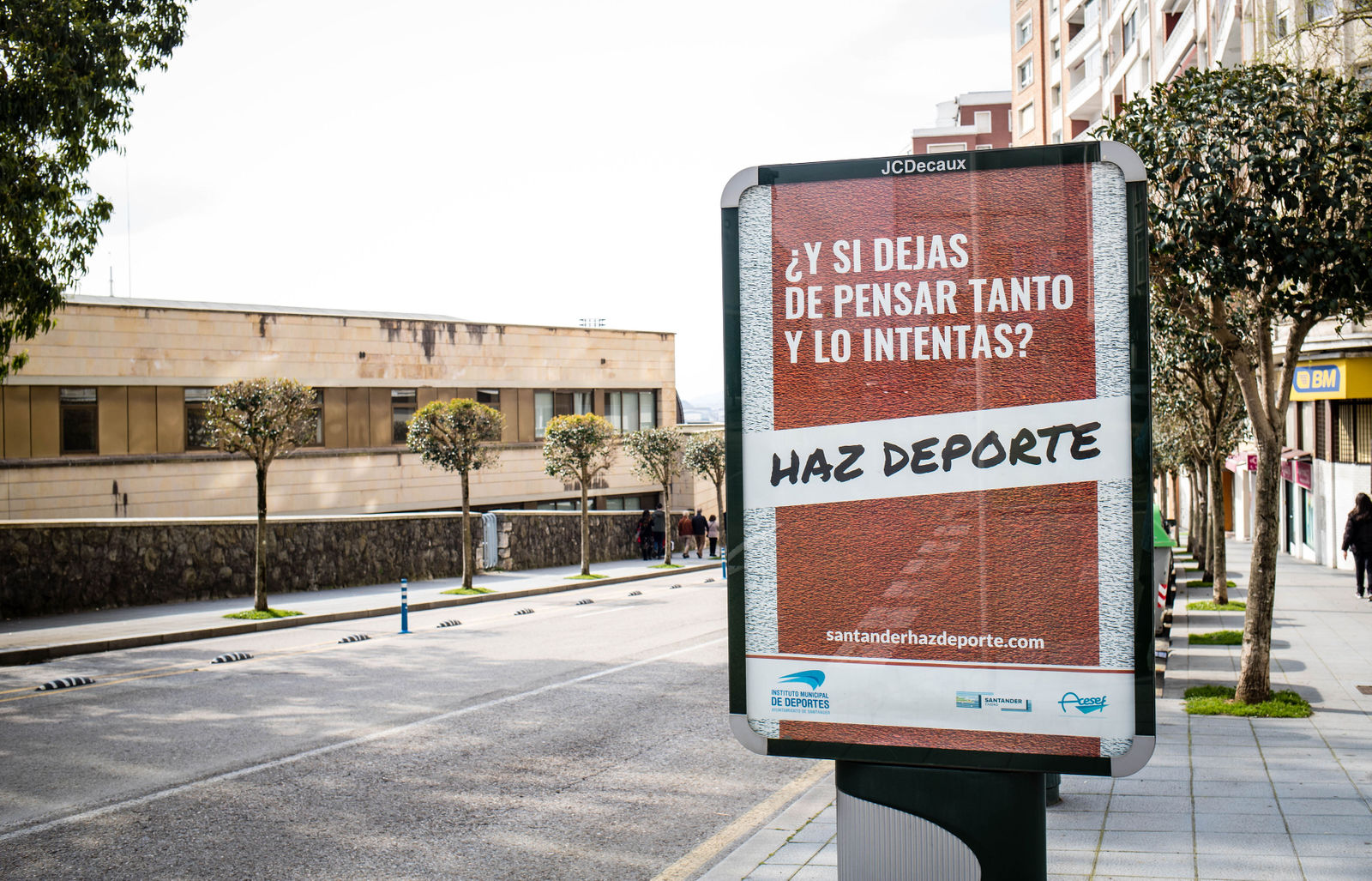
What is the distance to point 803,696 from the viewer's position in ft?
11.1

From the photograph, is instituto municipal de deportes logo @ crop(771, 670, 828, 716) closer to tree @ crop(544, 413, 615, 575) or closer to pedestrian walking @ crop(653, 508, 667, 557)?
tree @ crop(544, 413, 615, 575)

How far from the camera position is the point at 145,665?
46.2ft

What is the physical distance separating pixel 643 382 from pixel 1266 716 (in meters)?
37.5

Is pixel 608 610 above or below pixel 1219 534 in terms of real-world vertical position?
below

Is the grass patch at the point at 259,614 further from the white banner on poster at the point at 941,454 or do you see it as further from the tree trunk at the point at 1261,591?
the white banner on poster at the point at 941,454

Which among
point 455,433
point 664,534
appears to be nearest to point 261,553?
point 455,433

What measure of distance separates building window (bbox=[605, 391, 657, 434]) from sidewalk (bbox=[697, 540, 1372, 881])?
35115 millimetres

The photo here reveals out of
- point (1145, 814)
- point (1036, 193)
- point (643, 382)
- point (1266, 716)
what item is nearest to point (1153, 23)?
point (643, 382)

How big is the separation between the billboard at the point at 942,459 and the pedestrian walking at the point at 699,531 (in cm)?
3582

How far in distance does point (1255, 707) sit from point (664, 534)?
3064 centimetres

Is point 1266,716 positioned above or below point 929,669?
below

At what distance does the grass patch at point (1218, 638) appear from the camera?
13570 mm

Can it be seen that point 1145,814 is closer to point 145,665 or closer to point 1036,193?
point 1036,193

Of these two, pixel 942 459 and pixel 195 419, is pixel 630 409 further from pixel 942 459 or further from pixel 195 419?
pixel 942 459
